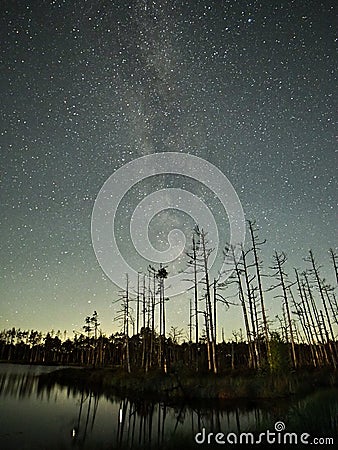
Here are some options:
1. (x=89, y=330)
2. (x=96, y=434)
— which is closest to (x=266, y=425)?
(x=96, y=434)

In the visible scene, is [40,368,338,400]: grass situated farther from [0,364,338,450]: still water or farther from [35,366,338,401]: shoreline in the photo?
[0,364,338,450]: still water

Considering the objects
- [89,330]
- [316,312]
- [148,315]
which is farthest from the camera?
[89,330]

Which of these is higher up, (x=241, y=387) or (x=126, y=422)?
(x=241, y=387)

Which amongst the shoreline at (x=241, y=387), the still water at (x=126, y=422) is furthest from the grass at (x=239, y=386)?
the still water at (x=126, y=422)

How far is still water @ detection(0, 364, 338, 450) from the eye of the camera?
960 cm

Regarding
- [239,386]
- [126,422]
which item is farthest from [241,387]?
[126,422]

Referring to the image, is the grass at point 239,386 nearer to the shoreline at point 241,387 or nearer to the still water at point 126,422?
the shoreline at point 241,387

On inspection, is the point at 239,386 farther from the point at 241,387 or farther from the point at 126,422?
the point at 126,422

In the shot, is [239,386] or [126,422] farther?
[239,386]

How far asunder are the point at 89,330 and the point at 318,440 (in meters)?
67.3

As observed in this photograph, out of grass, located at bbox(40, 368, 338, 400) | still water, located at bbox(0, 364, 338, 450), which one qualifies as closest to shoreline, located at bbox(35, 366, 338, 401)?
grass, located at bbox(40, 368, 338, 400)

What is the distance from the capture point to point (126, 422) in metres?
13.3

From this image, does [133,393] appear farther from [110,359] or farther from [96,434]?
[110,359]

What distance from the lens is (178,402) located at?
17641mm
